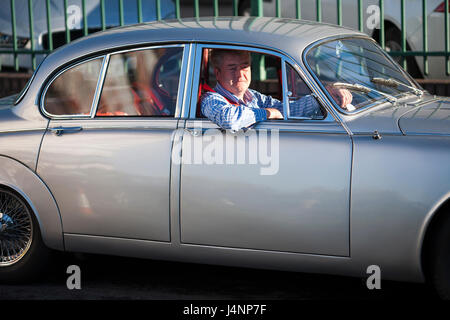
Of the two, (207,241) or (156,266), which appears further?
(156,266)

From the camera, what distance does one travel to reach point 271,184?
179 inches

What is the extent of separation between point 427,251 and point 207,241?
123cm

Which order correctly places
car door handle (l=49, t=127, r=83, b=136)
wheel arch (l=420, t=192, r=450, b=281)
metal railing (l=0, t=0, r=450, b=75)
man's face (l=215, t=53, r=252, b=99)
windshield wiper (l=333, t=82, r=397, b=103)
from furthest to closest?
metal railing (l=0, t=0, r=450, b=75)
car door handle (l=49, t=127, r=83, b=136)
man's face (l=215, t=53, r=252, b=99)
windshield wiper (l=333, t=82, r=397, b=103)
wheel arch (l=420, t=192, r=450, b=281)

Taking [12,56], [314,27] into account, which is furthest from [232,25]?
[12,56]

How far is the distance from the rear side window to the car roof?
87 millimetres

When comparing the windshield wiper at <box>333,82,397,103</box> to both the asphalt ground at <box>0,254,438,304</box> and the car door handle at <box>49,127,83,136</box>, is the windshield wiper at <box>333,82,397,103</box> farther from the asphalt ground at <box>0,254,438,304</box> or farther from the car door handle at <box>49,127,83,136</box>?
the car door handle at <box>49,127,83,136</box>

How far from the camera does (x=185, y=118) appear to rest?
16.0ft

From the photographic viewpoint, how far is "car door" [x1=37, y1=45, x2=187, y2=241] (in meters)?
4.86

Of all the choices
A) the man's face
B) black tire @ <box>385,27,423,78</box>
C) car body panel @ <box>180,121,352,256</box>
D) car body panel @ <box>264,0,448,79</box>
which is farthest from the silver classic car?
black tire @ <box>385,27,423,78</box>

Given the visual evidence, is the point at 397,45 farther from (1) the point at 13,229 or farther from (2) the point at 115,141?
(1) the point at 13,229

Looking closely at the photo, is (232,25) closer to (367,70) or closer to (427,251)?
(367,70)

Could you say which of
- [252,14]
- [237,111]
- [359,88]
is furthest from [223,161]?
[252,14]

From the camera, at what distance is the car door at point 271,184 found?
4.43 meters

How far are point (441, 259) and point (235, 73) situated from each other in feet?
5.49
